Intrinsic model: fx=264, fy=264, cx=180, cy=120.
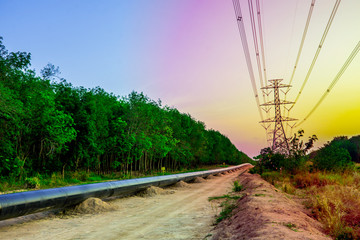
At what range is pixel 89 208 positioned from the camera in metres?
12.3

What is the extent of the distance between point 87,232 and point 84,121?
2824cm

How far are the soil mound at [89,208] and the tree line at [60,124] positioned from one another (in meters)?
11.8

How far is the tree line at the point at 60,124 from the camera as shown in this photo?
23.7m

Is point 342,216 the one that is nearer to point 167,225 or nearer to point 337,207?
point 337,207

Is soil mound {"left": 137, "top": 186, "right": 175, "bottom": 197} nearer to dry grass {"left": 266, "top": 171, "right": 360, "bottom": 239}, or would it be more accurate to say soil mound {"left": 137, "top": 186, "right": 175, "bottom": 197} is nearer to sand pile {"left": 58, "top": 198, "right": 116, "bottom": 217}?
sand pile {"left": 58, "top": 198, "right": 116, "bottom": 217}

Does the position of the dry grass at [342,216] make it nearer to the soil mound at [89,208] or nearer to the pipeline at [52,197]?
the soil mound at [89,208]

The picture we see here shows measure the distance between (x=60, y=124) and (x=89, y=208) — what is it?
19.0m

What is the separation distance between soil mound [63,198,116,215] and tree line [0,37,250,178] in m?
11.8

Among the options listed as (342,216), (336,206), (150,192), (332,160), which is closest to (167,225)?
(336,206)

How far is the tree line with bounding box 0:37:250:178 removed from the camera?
23672mm

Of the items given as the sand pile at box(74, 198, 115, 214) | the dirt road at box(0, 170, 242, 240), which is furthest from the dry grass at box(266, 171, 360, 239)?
the sand pile at box(74, 198, 115, 214)

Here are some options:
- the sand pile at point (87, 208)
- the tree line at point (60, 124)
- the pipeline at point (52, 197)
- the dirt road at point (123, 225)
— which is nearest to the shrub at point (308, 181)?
the dirt road at point (123, 225)

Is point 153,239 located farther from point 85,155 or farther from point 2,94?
point 85,155

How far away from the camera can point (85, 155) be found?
35.1 m
